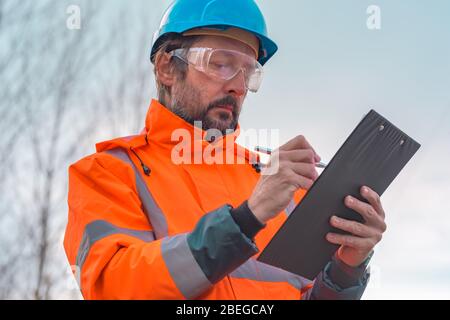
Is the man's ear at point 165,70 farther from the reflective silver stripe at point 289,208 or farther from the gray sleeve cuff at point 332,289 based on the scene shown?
the gray sleeve cuff at point 332,289

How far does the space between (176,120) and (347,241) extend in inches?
36.6

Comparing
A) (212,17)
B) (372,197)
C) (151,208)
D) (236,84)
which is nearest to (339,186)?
(372,197)

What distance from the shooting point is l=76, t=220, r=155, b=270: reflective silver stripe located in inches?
88.9

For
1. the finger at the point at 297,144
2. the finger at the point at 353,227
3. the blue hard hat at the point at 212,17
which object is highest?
the blue hard hat at the point at 212,17

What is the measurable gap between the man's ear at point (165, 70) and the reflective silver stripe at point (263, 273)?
1.09m

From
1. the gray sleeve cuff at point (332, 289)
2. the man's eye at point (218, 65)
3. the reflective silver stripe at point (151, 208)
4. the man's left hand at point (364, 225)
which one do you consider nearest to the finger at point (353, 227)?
the man's left hand at point (364, 225)

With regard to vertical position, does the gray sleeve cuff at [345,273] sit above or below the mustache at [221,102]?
below

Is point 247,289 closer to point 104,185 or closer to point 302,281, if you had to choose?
point 302,281

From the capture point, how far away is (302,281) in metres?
2.62

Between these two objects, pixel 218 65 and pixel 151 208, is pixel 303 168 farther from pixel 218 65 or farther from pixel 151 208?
pixel 218 65

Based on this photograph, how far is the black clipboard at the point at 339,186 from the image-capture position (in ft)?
7.13

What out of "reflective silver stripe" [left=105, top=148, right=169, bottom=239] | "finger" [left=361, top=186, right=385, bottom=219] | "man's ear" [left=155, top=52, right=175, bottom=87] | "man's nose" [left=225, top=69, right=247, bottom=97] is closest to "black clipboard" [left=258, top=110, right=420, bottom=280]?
"finger" [left=361, top=186, right=385, bottom=219]

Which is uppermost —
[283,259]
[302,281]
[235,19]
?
[235,19]
